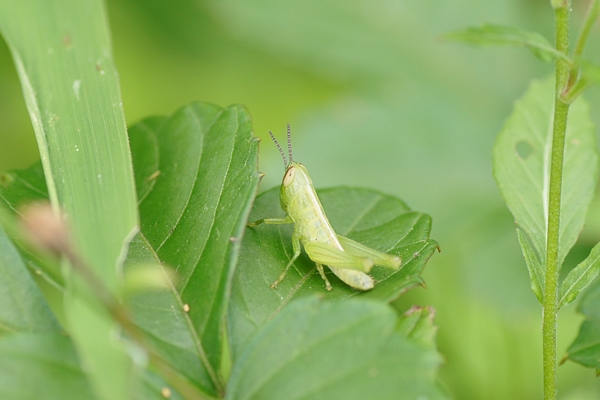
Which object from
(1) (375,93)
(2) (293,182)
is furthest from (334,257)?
(1) (375,93)

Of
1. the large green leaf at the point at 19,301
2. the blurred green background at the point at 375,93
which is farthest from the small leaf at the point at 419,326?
the blurred green background at the point at 375,93

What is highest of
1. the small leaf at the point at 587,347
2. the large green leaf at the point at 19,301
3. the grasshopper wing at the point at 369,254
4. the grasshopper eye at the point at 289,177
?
the large green leaf at the point at 19,301

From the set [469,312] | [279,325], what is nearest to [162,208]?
[279,325]

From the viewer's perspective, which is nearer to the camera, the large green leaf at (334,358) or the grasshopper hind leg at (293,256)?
the large green leaf at (334,358)

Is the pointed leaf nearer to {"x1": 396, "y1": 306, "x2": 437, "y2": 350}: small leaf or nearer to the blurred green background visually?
{"x1": 396, "y1": 306, "x2": 437, "y2": 350}: small leaf

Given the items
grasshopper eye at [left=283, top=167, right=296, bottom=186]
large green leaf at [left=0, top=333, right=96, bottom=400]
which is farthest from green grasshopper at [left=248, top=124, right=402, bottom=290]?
large green leaf at [left=0, top=333, right=96, bottom=400]

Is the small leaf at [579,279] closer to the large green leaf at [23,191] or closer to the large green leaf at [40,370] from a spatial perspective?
the large green leaf at [40,370]

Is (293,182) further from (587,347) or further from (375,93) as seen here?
(375,93)
